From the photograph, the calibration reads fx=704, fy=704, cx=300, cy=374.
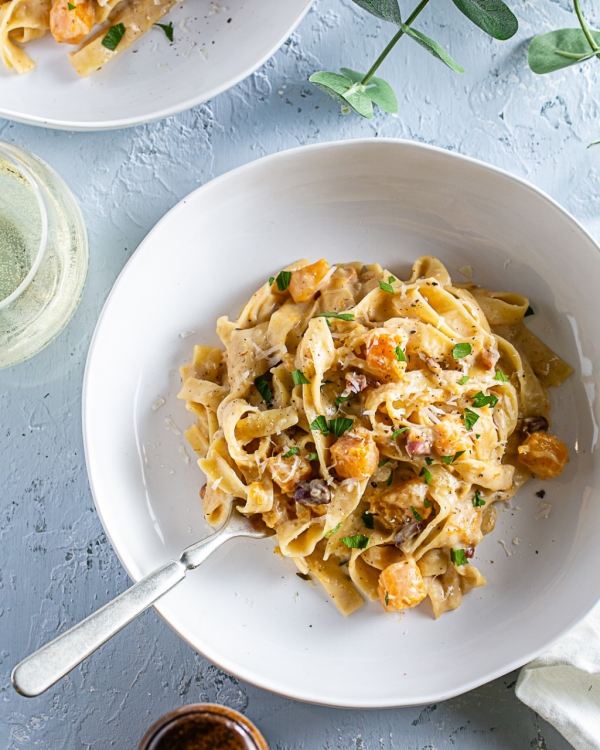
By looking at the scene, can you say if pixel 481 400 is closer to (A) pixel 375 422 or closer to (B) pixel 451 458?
(B) pixel 451 458

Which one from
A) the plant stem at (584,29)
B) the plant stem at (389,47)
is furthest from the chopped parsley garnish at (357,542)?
the plant stem at (584,29)

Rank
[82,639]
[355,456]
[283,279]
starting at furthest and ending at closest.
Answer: [283,279] < [355,456] < [82,639]

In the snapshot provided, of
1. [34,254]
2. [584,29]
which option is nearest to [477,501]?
[584,29]

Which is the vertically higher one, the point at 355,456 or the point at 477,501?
the point at 355,456

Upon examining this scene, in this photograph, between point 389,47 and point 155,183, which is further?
point 155,183

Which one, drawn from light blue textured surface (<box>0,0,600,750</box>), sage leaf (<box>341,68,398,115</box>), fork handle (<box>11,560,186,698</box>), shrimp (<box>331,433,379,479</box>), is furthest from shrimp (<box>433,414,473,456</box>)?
sage leaf (<box>341,68,398,115</box>)

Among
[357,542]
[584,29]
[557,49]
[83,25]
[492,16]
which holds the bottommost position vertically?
[357,542]

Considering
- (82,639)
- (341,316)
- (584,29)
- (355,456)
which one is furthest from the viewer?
(584,29)
